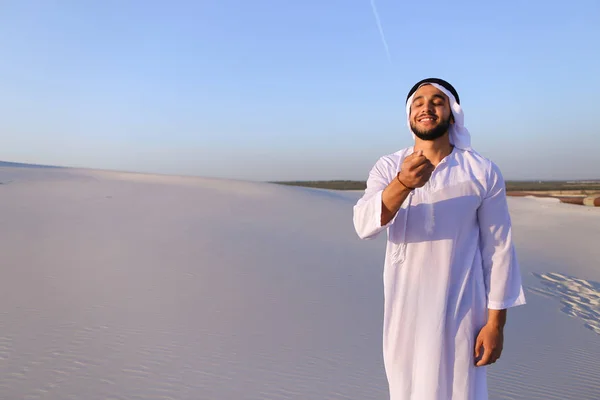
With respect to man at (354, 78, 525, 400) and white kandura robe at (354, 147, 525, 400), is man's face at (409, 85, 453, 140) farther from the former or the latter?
white kandura robe at (354, 147, 525, 400)

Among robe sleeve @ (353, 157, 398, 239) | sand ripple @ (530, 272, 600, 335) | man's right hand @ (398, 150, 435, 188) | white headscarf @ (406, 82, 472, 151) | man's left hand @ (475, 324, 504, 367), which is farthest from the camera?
sand ripple @ (530, 272, 600, 335)

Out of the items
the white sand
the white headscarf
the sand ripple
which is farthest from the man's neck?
the sand ripple

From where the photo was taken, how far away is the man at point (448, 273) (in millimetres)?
1988

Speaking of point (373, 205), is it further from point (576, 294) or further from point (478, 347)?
point (576, 294)

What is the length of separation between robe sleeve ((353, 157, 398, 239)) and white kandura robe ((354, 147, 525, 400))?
0.01 m

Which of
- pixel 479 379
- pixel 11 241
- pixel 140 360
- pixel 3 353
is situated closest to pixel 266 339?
pixel 140 360

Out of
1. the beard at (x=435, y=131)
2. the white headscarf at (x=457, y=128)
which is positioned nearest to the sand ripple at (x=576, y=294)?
the white headscarf at (x=457, y=128)

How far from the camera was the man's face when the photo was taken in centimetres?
206

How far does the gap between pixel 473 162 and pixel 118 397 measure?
10.3ft

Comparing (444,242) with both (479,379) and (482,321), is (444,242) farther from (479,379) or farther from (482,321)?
(479,379)

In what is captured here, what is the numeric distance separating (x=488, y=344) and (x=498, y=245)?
0.40 meters

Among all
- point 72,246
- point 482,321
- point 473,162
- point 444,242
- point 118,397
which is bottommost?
point 118,397

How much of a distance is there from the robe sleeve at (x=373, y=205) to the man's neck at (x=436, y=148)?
0.15 m

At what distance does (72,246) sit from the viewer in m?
8.41
